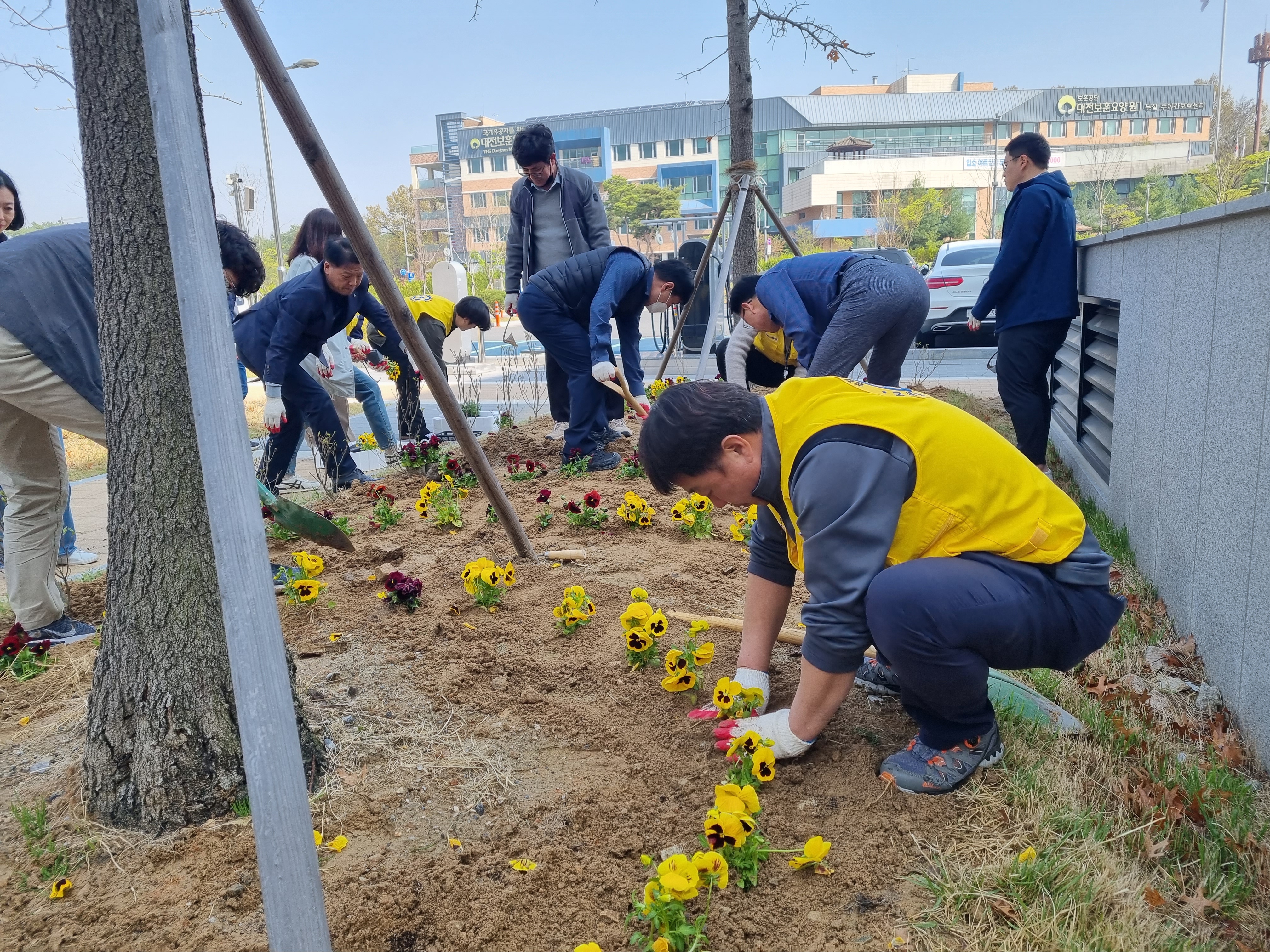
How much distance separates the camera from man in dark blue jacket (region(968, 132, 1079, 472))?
4180 millimetres

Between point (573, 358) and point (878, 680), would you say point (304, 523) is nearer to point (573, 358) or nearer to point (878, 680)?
point (878, 680)

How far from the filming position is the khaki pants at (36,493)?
2766 millimetres

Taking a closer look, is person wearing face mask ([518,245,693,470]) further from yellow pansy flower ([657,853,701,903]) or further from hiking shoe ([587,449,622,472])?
yellow pansy flower ([657,853,701,903])

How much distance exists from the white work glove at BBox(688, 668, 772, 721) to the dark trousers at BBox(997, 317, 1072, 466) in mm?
2701

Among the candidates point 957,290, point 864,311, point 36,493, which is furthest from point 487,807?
point 957,290

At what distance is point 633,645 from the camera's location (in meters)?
2.39

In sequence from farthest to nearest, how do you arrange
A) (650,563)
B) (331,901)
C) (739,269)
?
(739,269)
(650,563)
(331,901)

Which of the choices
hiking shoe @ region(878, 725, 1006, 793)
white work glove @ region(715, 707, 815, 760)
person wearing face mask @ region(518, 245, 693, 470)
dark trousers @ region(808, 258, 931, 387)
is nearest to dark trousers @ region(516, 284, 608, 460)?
person wearing face mask @ region(518, 245, 693, 470)

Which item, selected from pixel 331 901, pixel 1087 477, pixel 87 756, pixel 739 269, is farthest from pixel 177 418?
pixel 739 269

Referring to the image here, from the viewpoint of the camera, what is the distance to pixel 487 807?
191 centimetres

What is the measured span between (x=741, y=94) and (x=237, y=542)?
6.67m

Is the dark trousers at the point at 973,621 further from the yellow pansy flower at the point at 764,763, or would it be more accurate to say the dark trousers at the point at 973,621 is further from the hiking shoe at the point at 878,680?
the hiking shoe at the point at 878,680

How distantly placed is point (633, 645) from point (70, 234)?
2.28 meters

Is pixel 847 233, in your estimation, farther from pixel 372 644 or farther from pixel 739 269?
pixel 372 644
